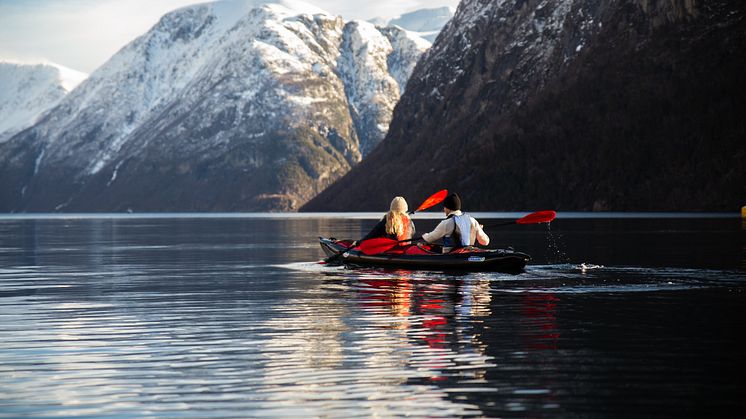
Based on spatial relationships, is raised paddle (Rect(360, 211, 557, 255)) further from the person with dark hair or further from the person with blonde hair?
the person with dark hair

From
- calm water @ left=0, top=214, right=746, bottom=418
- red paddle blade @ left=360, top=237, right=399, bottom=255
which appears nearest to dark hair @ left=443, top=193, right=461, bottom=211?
calm water @ left=0, top=214, right=746, bottom=418

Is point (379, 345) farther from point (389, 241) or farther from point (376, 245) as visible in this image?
point (376, 245)

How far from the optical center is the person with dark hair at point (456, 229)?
44000mm

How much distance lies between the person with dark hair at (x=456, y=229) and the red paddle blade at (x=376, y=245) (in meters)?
3.76

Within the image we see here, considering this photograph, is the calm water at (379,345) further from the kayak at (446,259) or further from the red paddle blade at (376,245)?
the red paddle blade at (376,245)

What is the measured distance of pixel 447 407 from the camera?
1786 centimetres

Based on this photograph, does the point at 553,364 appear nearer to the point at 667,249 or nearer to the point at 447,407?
the point at 447,407

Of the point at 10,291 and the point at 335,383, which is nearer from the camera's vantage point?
the point at 335,383

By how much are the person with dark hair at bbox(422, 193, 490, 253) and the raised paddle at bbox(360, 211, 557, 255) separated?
2.37 m

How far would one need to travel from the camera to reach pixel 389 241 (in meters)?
49.4

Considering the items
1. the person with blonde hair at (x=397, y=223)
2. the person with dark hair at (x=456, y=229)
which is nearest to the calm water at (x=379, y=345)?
the person with dark hair at (x=456, y=229)

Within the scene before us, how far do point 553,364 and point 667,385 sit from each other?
283 cm

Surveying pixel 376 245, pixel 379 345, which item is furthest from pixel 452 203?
pixel 379 345

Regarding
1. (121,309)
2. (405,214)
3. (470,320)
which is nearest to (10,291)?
(121,309)
